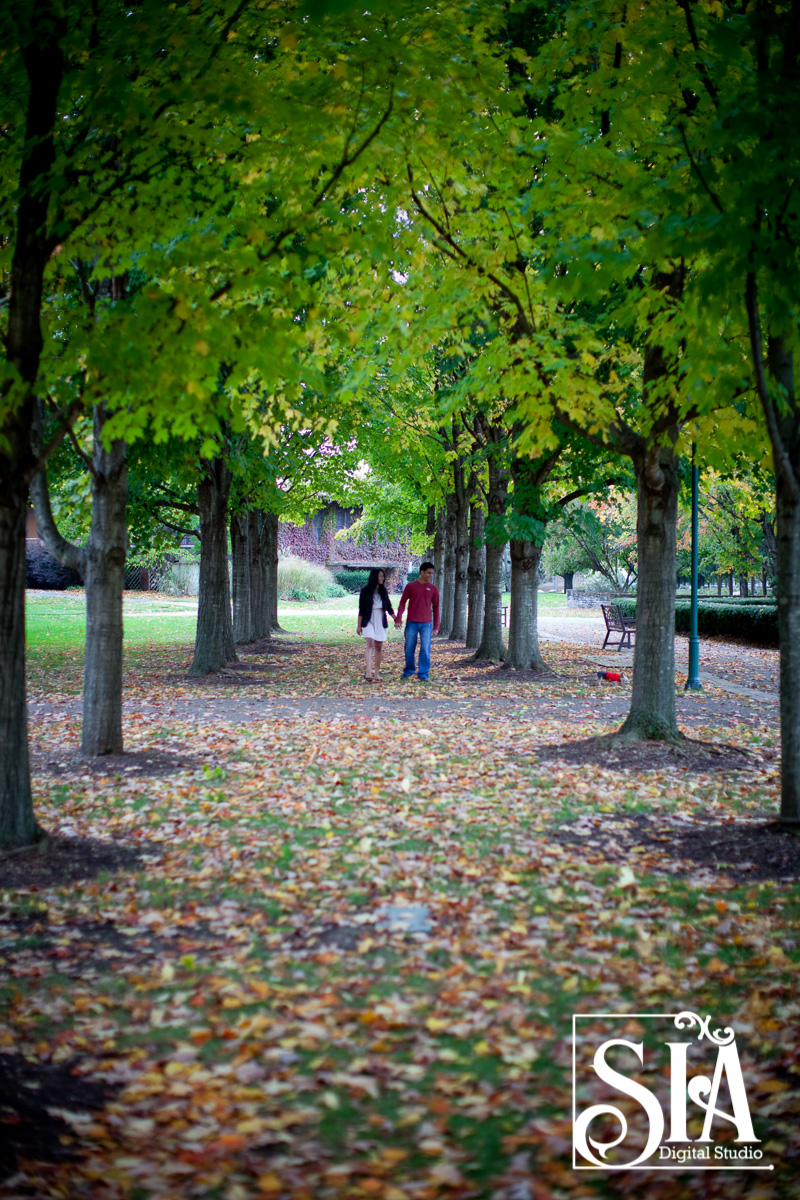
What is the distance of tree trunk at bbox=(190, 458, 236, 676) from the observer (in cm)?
1526

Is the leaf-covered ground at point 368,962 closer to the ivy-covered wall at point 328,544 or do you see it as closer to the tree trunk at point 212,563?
the tree trunk at point 212,563

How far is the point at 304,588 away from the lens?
170 feet

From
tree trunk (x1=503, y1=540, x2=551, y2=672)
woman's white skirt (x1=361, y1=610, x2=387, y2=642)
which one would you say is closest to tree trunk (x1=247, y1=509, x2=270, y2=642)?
woman's white skirt (x1=361, y1=610, x2=387, y2=642)

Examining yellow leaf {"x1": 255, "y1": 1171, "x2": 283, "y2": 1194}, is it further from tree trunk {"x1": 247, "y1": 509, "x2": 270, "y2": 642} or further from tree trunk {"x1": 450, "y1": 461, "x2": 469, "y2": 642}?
tree trunk {"x1": 247, "y1": 509, "x2": 270, "y2": 642}

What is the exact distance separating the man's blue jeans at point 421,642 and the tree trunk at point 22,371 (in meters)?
9.73

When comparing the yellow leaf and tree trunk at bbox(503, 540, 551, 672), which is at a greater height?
tree trunk at bbox(503, 540, 551, 672)

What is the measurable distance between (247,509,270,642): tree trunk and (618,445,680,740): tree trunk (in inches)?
557

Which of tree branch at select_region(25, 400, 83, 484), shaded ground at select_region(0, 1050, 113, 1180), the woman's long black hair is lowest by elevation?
shaded ground at select_region(0, 1050, 113, 1180)

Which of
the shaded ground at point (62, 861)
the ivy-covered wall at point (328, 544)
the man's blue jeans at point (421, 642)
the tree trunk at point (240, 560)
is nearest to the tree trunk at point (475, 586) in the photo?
the tree trunk at point (240, 560)

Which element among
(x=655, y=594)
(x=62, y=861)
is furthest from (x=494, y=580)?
(x=62, y=861)

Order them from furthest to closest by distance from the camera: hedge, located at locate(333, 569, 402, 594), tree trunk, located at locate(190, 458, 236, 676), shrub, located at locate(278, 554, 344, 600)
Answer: hedge, located at locate(333, 569, 402, 594) < shrub, located at locate(278, 554, 344, 600) < tree trunk, located at locate(190, 458, 236, 676)

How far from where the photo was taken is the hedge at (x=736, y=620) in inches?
935

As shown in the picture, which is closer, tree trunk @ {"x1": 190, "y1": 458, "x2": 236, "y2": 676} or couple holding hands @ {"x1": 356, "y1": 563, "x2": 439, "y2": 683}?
couple holding hands @ {"x1": 356, "y1": 563, "x2": 439, "y2": 683}

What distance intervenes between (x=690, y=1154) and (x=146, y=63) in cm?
564
